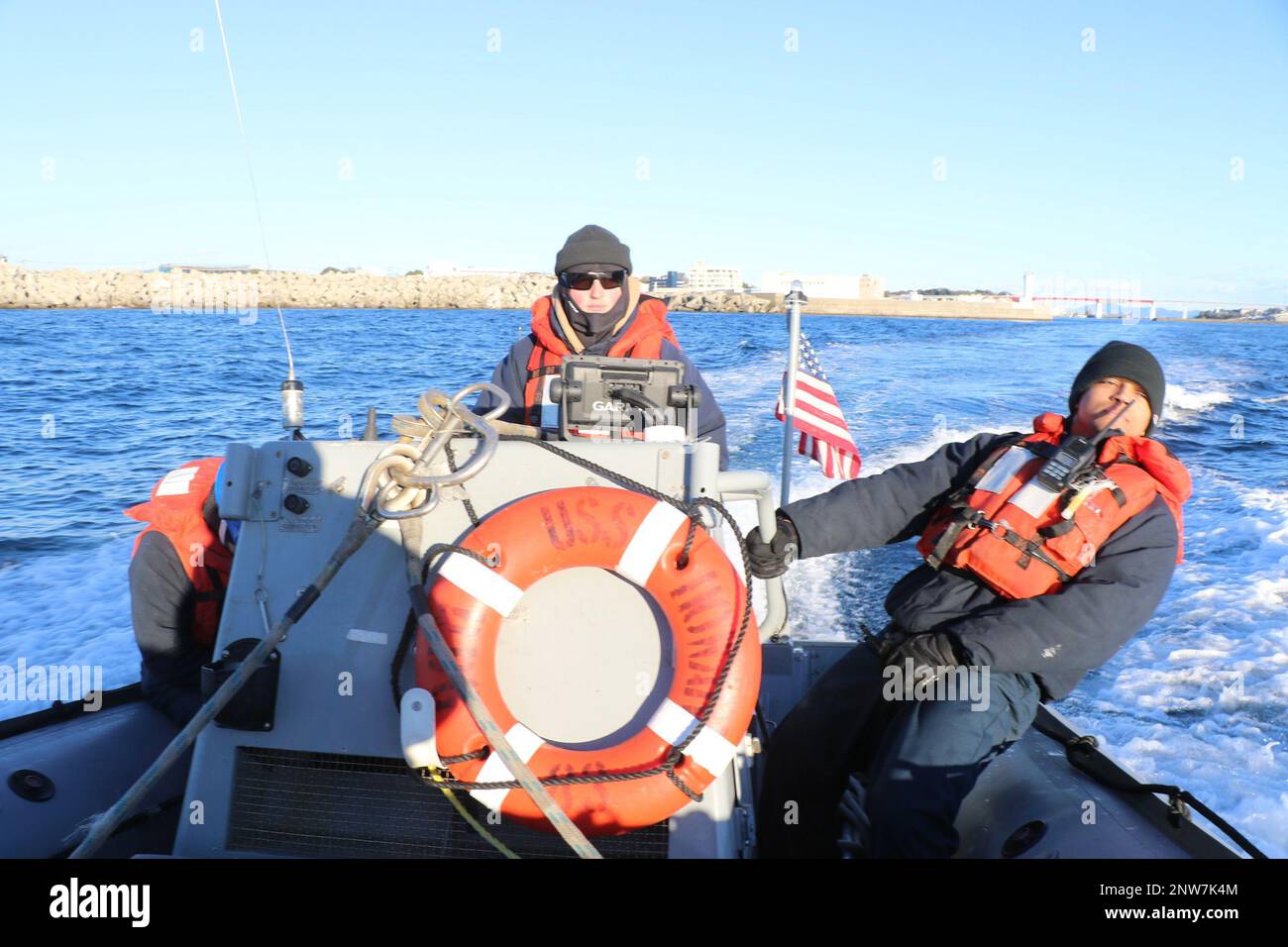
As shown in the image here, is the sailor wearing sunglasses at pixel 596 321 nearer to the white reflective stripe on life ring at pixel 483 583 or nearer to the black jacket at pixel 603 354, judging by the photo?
the black jacket at pixel 603 354

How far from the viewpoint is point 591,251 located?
10.8ft

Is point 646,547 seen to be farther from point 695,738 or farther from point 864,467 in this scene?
point 864,467

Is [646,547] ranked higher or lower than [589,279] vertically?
lower

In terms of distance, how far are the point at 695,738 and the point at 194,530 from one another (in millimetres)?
1633

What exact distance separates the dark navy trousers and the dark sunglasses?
1.63 metres

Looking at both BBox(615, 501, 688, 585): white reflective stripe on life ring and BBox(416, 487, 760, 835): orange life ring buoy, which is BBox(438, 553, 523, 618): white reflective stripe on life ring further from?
BBox(615, 501, 688, 585): white reflective stripe on life ring

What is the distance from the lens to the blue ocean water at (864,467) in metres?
4.52

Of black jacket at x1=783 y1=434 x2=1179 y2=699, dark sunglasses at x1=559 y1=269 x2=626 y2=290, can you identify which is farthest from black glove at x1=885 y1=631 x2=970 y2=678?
dark sunglasses at x1=559 y1=269 x2=626 y2=290

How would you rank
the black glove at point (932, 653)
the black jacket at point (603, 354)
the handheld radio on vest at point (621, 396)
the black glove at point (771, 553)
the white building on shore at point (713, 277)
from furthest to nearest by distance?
the white building on shore at point (713, 277), the black jacket at point (603, 354), the handheld radio on vest at point (621, 396), the black glove at point (771, 553), the black glove at point (932, 653)

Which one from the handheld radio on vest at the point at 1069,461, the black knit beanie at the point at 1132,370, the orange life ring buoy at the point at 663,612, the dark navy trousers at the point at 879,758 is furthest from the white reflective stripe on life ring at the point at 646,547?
the black knit beanie at the point at 1132,370

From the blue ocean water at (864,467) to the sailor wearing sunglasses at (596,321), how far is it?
8.38 feet

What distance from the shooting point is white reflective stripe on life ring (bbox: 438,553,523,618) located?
1.72m

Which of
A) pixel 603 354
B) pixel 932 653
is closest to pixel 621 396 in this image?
pixel 603 354
